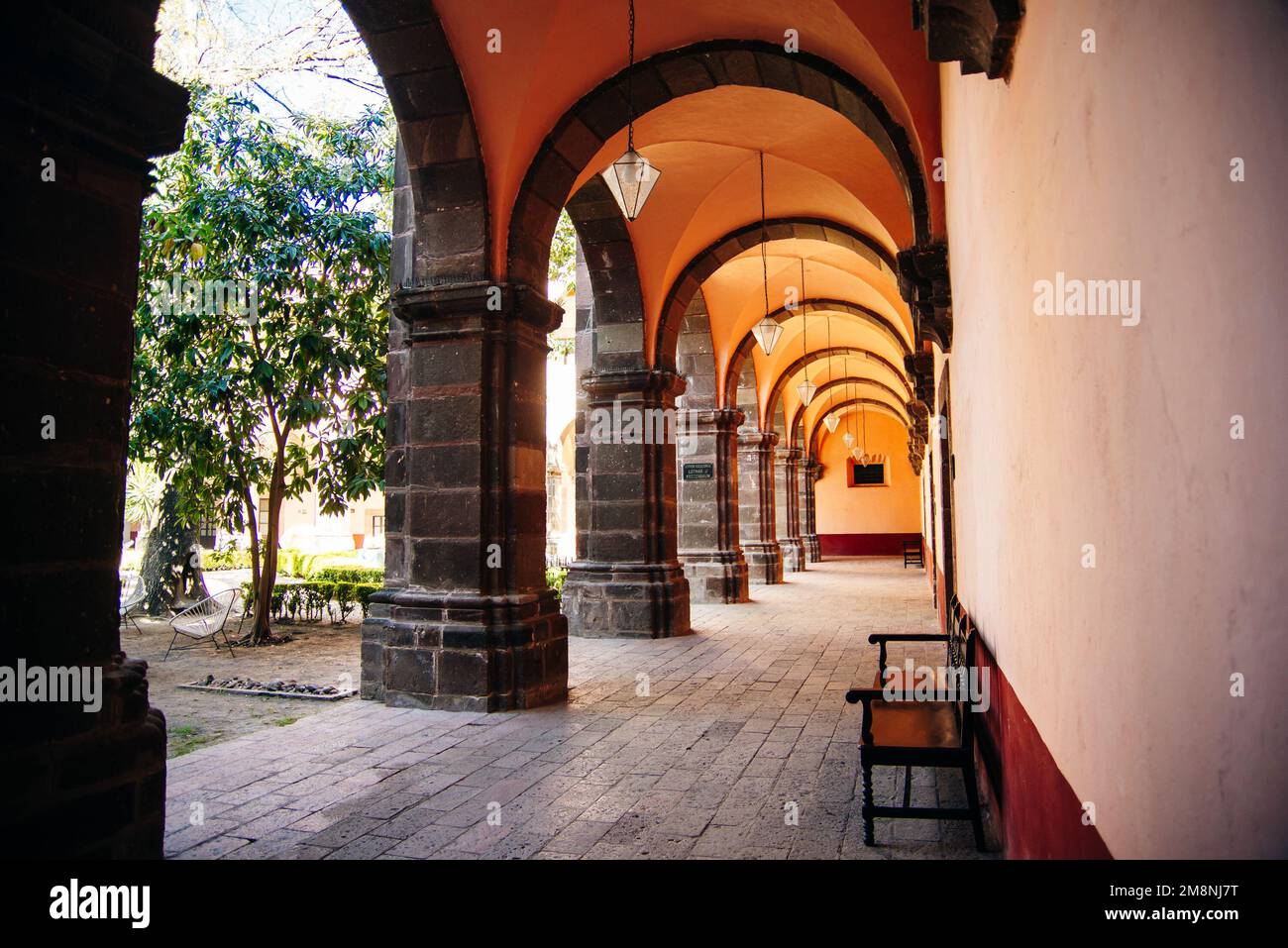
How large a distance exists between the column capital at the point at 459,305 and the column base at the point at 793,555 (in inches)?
563

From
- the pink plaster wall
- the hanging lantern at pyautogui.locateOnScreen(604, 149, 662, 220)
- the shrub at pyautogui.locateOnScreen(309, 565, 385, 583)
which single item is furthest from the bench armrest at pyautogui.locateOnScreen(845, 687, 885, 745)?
the shrub at pyautogui.locateOnScreen(309, 565, 385, 583)

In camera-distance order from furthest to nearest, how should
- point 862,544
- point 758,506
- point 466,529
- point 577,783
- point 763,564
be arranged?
point 862,544 < point 758,506 < point 763,564 < point 466,529 < point 577,783

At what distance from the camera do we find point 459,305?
17.3 ft

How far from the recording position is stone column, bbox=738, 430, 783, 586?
1529cm

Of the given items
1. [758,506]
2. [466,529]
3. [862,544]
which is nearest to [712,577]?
[758,506]

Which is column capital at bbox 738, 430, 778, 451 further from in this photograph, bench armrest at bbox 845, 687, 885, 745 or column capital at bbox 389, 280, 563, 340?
bench armrest at bbox 845, 687, 885, 745

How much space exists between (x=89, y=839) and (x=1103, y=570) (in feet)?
8.30

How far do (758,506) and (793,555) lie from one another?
13.2ft

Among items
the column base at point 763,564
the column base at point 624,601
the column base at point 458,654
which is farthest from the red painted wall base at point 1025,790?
the column base at point 763,564

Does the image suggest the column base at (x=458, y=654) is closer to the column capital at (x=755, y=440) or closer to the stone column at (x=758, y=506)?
the stone column at (x=758, y=506)

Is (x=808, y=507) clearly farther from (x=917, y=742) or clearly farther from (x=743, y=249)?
(x=917, y=742)

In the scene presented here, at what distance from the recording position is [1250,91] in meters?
0.79

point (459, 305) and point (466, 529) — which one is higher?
point (459, 305)
